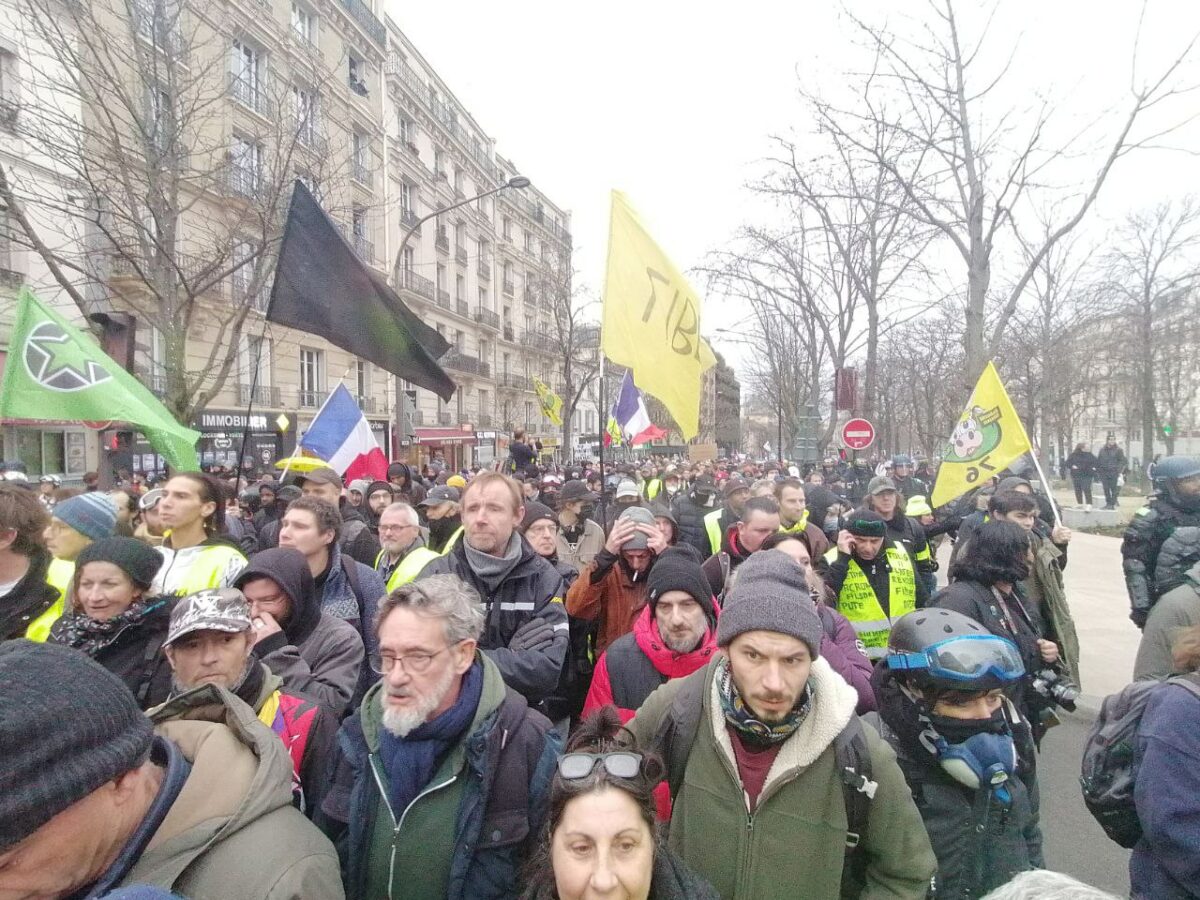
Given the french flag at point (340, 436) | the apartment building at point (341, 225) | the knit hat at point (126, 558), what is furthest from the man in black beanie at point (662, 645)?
the french flag at point (340, 436)

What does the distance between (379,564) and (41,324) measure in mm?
2754

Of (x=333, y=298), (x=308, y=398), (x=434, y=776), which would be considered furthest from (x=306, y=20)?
(x=434, y=776)

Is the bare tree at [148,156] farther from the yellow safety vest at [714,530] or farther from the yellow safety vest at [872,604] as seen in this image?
the yellow safety vest at [872,604]

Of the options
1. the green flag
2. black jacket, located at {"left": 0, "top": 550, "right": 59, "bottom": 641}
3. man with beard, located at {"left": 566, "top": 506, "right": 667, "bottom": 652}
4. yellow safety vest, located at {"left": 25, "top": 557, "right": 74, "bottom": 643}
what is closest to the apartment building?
the green flag

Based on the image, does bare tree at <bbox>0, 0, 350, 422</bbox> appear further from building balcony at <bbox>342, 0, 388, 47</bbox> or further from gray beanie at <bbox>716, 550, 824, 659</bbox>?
building balcony at <bbox>342, 0, 388, 47</bbox>

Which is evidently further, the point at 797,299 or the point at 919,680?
the point at 797,299

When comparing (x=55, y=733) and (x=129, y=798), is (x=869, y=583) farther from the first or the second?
(x=55, y=733)

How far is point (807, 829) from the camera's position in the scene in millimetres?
1818

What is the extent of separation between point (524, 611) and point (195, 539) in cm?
185

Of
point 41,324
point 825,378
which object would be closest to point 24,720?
point 41,324

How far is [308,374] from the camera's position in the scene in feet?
86.0

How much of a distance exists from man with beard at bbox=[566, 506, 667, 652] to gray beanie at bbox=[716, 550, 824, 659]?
141cm

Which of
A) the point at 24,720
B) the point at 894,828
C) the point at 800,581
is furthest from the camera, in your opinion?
the point at 800,581

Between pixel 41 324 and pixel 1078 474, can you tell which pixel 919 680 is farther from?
pixel 1078 474
